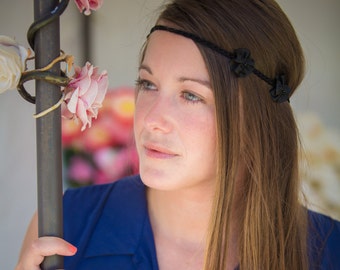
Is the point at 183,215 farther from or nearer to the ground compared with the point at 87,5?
nearer to the ground

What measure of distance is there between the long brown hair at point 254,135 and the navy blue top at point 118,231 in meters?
0.07

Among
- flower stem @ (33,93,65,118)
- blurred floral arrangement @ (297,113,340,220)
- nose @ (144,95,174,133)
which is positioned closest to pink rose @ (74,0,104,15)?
flower stem @ (33,93,65,118)

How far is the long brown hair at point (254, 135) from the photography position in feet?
4.68

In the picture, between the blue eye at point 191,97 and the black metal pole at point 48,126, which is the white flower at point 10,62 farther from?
the blue eye at point 191,97

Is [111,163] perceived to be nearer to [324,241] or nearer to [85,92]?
[324,241]

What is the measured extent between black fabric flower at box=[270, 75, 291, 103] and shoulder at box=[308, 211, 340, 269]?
43cm

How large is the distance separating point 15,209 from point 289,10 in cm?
175

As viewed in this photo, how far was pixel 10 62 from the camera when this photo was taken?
0.90 m

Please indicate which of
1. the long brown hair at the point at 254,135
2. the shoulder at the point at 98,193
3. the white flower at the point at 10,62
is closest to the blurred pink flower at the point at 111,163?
the shoulder at the point at 98,193

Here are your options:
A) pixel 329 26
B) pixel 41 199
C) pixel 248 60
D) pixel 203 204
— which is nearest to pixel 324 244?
pixel 203 204

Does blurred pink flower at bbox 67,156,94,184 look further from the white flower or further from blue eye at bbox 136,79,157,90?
the white flower

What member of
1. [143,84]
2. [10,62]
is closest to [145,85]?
[143,84]

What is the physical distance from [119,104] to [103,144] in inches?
8.8

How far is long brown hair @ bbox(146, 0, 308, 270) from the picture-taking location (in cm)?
143
